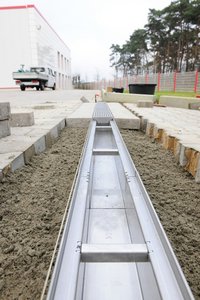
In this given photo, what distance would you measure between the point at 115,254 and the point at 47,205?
1002mm

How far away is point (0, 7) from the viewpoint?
1153 inches

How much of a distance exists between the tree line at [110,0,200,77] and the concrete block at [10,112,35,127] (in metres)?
27.4

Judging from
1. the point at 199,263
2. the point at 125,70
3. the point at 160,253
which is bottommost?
the point at 199,263

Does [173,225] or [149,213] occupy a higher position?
[149,213]

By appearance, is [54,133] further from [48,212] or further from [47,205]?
[48,212]

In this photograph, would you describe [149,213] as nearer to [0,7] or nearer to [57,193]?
[57,193]

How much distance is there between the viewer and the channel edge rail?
3.16 ft

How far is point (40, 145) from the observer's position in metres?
3.29

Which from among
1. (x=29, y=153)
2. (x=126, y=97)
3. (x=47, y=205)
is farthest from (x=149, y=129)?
(x=126, y=97)

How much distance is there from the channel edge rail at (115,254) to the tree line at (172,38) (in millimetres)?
29285

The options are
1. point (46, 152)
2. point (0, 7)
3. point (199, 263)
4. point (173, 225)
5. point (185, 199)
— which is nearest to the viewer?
point (199, 263)

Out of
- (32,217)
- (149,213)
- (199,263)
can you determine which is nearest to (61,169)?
(32,217)

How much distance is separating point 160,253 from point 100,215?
0.79m

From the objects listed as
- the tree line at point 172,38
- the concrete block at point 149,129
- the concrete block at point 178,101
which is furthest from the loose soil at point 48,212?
the tree line at point 172,38
